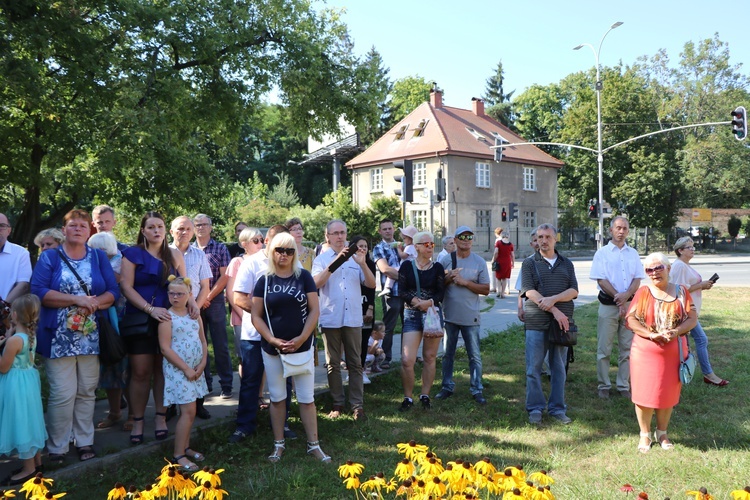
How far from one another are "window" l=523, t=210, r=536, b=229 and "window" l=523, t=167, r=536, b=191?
5.66 ft

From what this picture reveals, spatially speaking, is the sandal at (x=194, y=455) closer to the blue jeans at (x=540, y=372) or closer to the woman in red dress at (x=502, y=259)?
the blue jeans at (x=540, y=372)

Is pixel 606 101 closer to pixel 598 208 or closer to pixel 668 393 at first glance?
pixel 598 208

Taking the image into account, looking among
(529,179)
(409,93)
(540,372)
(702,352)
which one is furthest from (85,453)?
(409,93)

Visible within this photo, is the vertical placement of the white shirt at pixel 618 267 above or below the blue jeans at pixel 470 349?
above

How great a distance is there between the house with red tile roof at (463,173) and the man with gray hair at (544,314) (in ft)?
104

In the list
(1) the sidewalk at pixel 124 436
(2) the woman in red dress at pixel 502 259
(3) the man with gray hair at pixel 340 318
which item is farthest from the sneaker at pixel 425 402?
(2) the woman in red dress at pixel 502 259

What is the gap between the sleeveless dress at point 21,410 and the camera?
420 centimetres

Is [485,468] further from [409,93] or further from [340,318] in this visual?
[409,93]

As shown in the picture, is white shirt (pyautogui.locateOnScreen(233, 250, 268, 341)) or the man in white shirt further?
the man in white shirt

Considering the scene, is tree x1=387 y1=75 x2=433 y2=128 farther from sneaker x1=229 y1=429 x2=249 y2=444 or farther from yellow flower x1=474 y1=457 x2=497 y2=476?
yellow flower x1=474 y1=457 x2=497 y2=476

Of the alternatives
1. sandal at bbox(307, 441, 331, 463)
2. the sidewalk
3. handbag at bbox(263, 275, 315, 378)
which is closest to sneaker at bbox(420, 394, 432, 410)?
the sidewalk

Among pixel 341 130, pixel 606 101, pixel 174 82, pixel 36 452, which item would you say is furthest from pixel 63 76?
pixel 606 101

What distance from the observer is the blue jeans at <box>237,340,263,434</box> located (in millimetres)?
5453

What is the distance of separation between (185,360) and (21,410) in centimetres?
122
